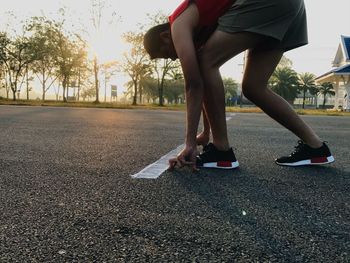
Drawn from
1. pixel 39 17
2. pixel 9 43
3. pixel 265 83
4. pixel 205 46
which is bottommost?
pixel 265 83

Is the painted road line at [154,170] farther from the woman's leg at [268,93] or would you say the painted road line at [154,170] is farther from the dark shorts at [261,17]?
the dark shorts at [261,17]

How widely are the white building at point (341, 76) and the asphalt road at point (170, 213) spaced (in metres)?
33.9

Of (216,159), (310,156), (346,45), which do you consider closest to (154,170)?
(216,159)

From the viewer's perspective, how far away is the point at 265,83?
10.2ft

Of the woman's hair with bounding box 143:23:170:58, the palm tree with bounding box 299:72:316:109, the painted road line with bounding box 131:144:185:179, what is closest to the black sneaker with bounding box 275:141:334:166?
the painted road line with bounding box 131:144:185:179

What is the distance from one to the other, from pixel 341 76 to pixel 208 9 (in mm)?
36054

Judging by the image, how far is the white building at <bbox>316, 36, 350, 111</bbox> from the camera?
34.0m

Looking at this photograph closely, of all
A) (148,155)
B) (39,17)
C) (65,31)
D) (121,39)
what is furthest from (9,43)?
(148,155)

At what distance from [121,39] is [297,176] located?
156 feet

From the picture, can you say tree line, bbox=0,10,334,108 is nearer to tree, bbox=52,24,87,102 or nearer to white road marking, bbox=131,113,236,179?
tree, bbox=52,24,87,102

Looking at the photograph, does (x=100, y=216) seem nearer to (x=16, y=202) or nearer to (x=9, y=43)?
(x=16, y=202)

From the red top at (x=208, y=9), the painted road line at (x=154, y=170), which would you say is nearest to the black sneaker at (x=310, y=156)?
the painted road line at (x=154, y=170)

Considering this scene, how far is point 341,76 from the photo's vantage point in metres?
35.3

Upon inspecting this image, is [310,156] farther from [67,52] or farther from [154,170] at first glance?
[67,52]
